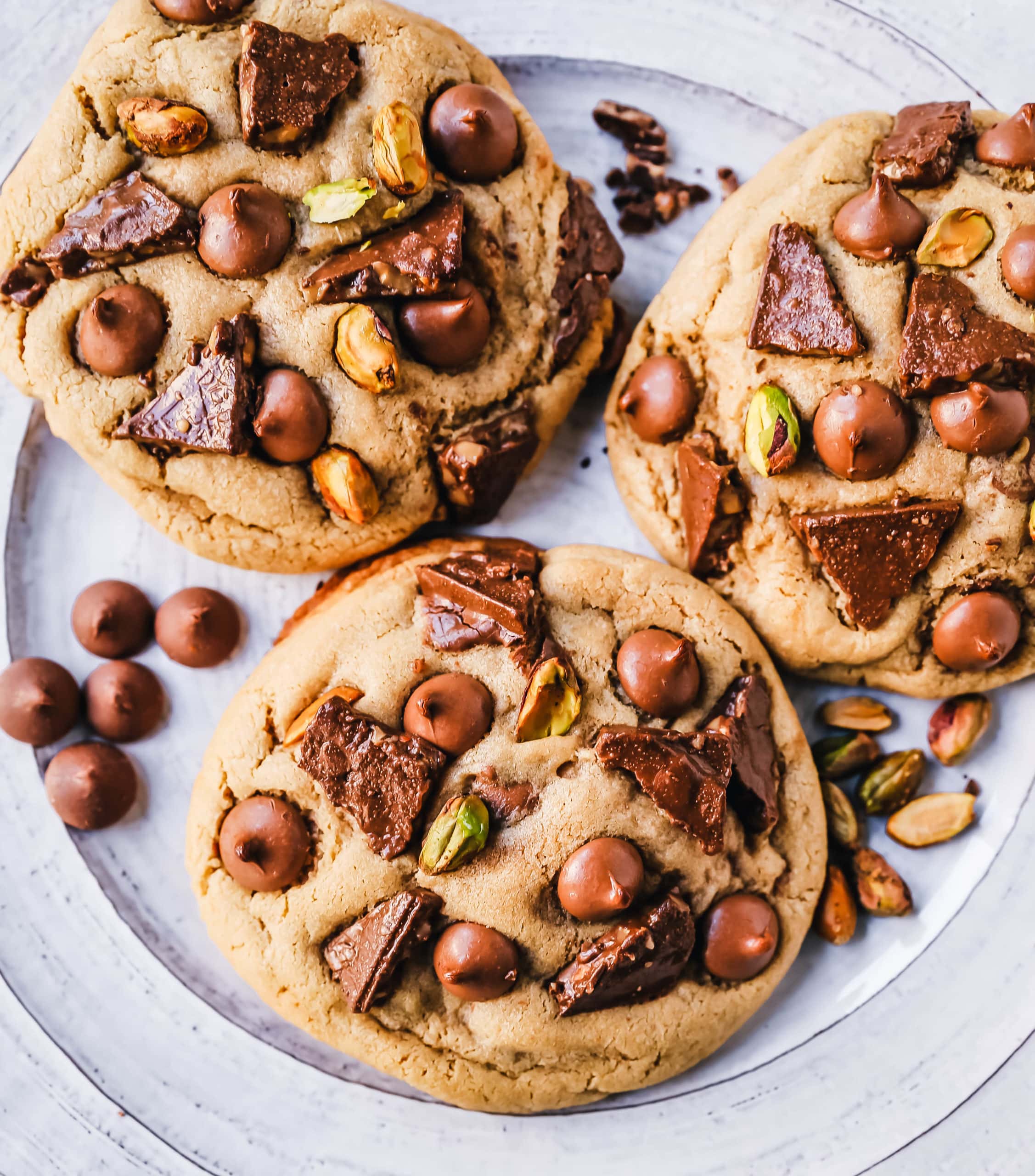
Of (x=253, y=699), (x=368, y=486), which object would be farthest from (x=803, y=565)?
(x=253, y=699)

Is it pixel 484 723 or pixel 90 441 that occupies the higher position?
pixel 90 441

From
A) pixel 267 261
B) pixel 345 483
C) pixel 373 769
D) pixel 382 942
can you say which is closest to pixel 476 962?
pixel 382 942

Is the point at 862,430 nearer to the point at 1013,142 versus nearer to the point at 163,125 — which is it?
the point at 1013,142

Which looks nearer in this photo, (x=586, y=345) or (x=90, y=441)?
(x=90, y=441)

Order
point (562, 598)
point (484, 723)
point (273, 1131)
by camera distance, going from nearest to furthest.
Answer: point (484, 723) → point (562, 598) → point (273, 1131)

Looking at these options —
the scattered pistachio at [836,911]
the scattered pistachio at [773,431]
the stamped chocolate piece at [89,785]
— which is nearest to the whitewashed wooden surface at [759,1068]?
the stamped chocolate piece at [89,785]

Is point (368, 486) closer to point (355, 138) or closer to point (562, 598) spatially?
point (562, 598)

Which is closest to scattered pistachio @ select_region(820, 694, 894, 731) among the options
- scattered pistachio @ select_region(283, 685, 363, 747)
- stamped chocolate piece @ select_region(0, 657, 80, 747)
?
scattered pistachio @ select_region(283, 685, 363, 747)
